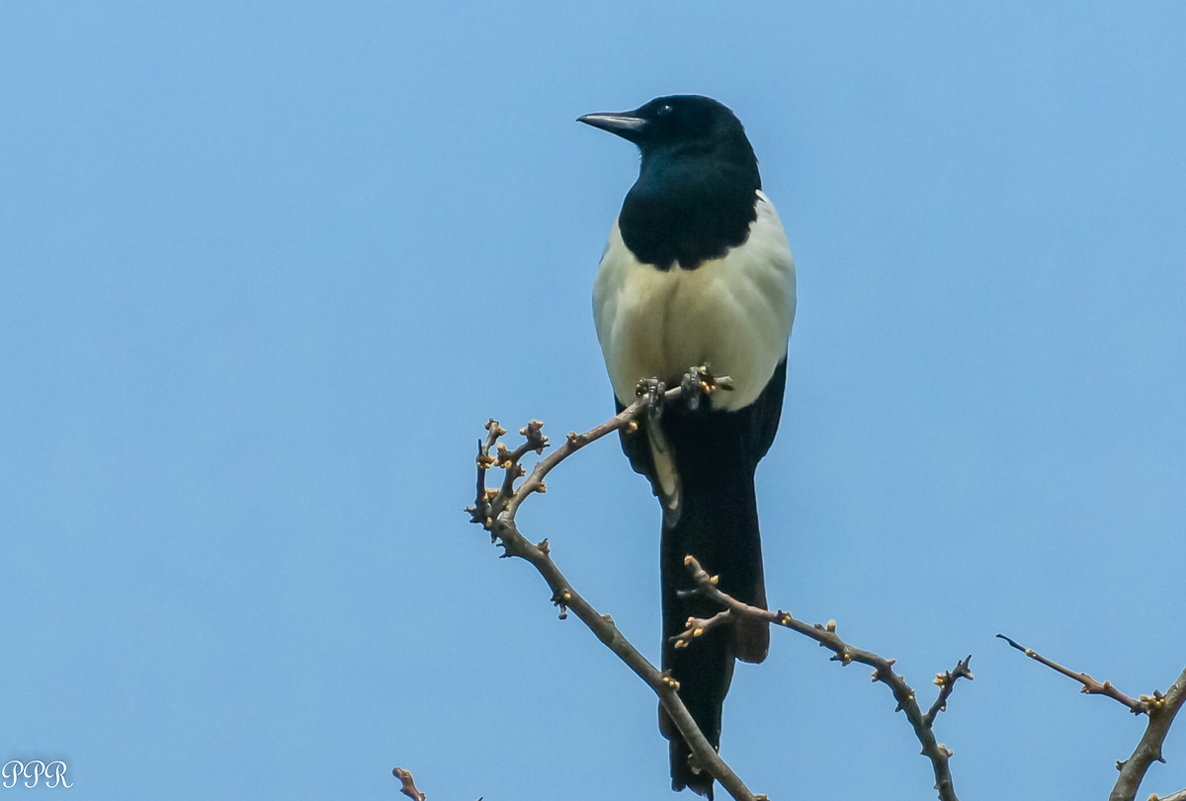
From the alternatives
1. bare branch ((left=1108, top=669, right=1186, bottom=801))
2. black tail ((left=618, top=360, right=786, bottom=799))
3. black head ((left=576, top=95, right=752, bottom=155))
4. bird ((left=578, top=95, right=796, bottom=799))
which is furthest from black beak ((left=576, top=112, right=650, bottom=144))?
bare branch ((left=1108, top=669, right=1186, bottom=801))

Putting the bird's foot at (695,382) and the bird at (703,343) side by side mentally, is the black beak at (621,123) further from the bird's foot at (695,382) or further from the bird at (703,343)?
the bird's foot at (695,382)

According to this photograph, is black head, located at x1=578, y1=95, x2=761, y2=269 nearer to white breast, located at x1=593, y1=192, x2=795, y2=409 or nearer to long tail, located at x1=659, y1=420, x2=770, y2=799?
white breast, located at x1=593, y1=192, x2=795, y2=409

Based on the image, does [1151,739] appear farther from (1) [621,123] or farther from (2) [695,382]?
(1) [621,123]

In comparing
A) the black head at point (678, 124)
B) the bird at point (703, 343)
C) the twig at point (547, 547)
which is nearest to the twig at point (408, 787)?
the twig at point (547, 547)

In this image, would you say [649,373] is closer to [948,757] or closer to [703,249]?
[703,249]

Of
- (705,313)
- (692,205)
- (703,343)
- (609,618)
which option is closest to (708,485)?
(703,343)

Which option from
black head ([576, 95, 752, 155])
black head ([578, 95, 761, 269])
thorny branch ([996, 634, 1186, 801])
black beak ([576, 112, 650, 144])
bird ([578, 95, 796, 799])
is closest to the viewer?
thorny branch ([996, 634, 1186, 801])
